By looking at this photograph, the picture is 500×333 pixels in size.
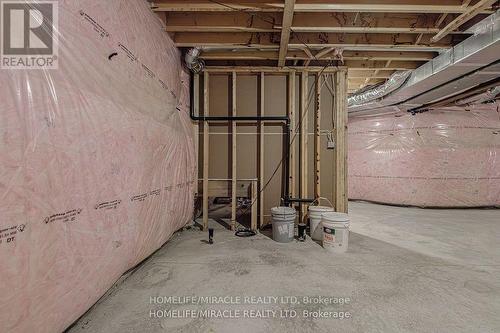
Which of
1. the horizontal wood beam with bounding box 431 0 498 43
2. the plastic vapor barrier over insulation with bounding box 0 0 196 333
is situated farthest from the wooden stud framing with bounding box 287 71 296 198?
the plastic vapor barrier over insulation with bounding box 0 0 196 333

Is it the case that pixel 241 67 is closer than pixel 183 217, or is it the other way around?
pixel 183 217

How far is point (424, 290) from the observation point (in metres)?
1.87

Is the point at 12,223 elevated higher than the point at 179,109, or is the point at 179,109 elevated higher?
the point at 179,109

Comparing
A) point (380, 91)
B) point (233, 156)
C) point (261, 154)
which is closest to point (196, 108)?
point (233, 156)

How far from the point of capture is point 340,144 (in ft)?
11.6

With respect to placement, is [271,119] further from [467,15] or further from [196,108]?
[467,15]

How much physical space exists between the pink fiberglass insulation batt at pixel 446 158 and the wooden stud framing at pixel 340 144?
282 cm

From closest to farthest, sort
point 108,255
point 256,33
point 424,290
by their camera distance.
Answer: point 108,255 < point 424,290 < point 256,33

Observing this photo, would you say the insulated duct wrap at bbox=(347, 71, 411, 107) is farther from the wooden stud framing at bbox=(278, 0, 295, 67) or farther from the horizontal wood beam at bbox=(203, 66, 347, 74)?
the wooden stud framing at bbox=(278, 0, 295, 67)

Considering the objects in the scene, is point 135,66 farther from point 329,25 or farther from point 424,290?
point 424,290

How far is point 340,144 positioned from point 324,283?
2167 millimetres

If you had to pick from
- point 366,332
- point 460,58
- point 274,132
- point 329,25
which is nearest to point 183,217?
point 274,132

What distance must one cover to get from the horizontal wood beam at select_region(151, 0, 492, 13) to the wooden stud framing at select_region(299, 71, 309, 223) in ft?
4.38

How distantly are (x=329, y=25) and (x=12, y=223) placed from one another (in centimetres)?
305
